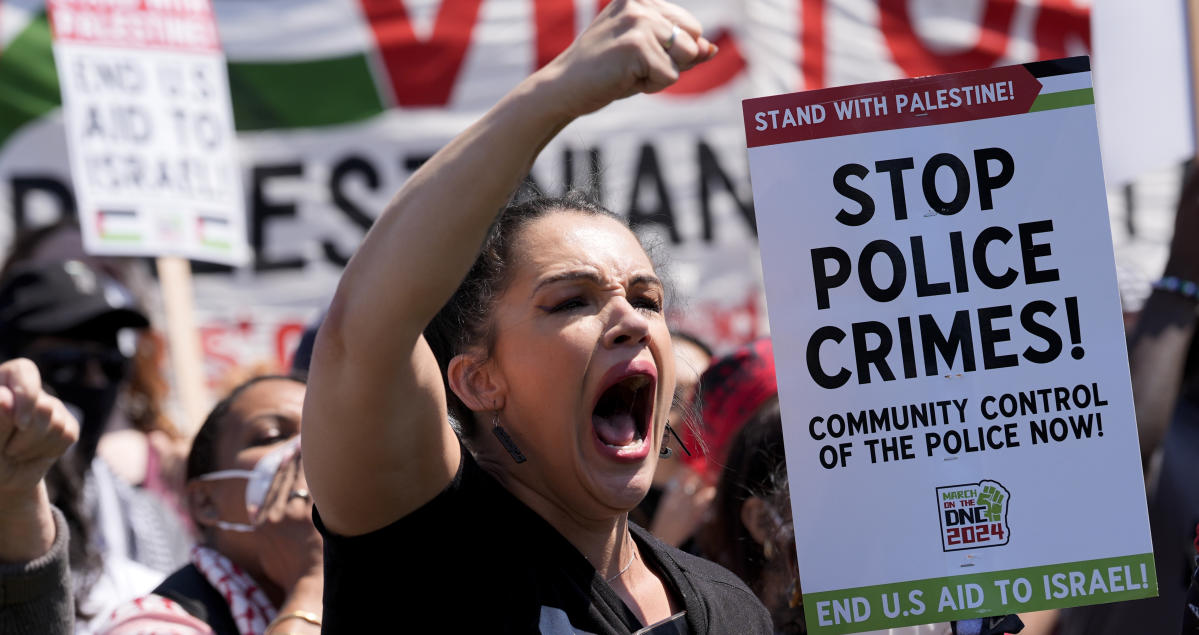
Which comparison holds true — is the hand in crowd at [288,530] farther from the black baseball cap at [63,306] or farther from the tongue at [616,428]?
the black baseball cap at [63,306]

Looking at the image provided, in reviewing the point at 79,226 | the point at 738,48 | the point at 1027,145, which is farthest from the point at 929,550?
the point at 738,48

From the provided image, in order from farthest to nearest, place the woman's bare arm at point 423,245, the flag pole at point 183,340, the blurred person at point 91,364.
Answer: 1. the flag pole at point 183,340
2. the blurred person at point 91,364
3. the woman's bare arm at point 423,245

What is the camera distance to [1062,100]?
6.89 ft

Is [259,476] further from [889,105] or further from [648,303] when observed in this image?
[889,105]

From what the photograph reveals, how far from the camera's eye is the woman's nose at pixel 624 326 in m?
1.86

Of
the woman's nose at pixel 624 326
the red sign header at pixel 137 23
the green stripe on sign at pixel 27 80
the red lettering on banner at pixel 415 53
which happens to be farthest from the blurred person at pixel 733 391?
the green stripe on sign at pixel 27 80

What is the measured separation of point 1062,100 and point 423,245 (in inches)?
44.6

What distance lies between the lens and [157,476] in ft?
14.1

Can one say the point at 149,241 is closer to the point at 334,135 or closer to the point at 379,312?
the point at 334,135

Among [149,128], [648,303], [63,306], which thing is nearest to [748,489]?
[648,303]

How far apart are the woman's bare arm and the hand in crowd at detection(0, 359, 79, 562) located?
824 millimetres

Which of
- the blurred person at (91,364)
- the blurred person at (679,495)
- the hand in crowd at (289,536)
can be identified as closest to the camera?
the hand in crowd at (289,536)

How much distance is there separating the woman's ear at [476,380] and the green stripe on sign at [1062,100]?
3.11 feet

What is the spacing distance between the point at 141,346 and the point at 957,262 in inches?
131
